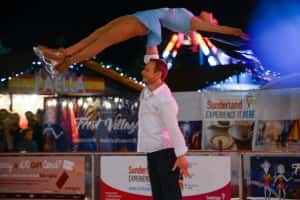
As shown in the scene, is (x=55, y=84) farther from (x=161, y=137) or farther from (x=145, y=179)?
(x=161, y=137)

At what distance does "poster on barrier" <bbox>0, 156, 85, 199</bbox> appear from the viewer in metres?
7.87

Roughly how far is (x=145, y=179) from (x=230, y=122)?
5.87ft

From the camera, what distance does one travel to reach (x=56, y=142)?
31.5 feet

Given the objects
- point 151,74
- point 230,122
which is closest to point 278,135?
point 230,122

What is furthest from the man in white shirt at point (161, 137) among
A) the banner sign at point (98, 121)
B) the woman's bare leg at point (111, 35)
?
the banner sign at point (98, 121)

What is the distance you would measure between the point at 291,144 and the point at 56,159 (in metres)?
2.93

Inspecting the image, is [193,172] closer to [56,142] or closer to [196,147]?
[196,147]

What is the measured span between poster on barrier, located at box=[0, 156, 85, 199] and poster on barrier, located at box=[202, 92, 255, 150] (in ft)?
6.06

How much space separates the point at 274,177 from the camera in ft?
23.4

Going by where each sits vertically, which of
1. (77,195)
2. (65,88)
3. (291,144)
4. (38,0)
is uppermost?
(38,0)

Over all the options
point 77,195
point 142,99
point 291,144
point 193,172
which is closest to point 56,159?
point 77,195

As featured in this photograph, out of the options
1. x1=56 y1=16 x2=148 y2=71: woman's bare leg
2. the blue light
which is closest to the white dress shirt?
x1=56 y1=16 x2=148 y2=71: woman's bare leg

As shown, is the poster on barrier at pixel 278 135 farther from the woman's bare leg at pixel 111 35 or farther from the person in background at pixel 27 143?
the woman's bare leg at pixel 111 35

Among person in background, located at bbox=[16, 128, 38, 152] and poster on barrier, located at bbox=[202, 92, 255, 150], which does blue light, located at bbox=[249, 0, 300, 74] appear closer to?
poster on barrier, located at bbox=[202, 92, 255, 150]
